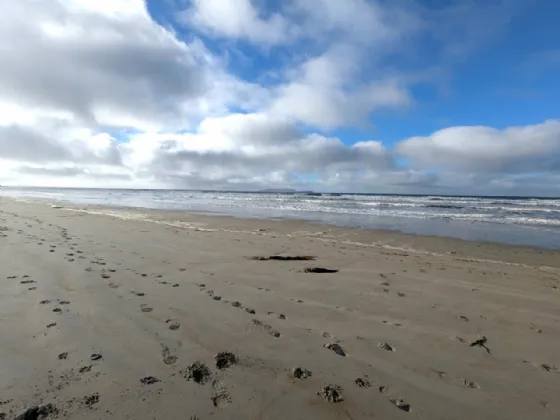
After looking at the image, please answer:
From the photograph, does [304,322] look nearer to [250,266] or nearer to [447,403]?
[447,403]

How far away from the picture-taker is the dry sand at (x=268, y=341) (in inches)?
113

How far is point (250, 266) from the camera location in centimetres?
820

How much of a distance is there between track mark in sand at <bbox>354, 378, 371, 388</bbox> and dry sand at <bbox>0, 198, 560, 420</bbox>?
0.07ft

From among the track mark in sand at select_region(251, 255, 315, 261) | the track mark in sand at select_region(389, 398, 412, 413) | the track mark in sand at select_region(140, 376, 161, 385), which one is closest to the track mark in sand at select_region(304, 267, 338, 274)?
the track mark in sand at select_region(251, 255, 315, 261)

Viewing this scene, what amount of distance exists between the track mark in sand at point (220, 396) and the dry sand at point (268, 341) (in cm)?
1

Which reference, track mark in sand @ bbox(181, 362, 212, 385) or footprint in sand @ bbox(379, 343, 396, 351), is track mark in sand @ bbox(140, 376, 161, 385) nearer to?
track mark in sand @ bbox(181, 362, 212, 385)

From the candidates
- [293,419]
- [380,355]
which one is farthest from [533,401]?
[293,419]

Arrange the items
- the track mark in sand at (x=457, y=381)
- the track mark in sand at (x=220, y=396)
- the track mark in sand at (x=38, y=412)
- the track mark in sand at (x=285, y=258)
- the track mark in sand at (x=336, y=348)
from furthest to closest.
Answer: the track mark in sand at (x=285, y=258) < the track mark in sand at (x=336, y=348) < the track mark in sand at (x=457, y=381) < the track mark in sand at (x=220, y=396) < the track mark in sand at (x=38, y=412)

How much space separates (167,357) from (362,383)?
2030mm

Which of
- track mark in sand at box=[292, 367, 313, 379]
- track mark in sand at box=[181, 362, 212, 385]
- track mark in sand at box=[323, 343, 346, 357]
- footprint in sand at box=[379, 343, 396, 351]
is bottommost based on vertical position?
footprint in sand at box=[379, 343, 396, 351]

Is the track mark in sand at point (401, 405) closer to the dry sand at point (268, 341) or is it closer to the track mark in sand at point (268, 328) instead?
the dry sand at point (268, 341)

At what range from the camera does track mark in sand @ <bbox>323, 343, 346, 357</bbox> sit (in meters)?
3.80

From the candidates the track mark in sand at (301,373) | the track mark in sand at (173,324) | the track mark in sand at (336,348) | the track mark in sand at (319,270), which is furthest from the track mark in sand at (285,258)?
the track mark in sand at (301,373)

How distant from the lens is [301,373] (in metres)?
3.34
